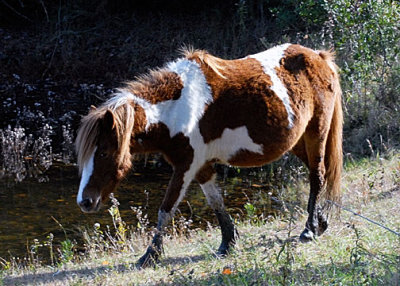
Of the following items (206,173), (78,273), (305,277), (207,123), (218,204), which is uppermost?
(207,123)

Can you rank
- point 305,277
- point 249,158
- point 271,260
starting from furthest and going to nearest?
point 249,158
point 271,260
point 305,277

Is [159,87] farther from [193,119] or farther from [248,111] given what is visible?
[248,111]

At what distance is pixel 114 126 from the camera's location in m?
4.86

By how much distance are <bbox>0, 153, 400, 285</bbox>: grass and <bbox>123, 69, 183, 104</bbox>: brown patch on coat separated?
128 cm

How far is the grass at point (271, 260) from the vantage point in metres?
3.91

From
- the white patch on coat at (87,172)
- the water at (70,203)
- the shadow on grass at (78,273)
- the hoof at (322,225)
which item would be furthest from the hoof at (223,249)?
the water at (70,203)

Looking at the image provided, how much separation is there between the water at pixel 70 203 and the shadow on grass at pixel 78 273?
1898 millimetres

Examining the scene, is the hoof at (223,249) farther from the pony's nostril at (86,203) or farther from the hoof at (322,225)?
the pony's nostril at (86,203)

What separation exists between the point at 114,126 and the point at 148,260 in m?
1.14

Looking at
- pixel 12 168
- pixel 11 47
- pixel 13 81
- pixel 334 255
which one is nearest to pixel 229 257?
pixel 334 255

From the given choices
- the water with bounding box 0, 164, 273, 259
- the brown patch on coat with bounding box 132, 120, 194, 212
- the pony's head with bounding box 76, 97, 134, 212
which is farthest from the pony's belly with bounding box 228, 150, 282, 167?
the water with bounding box 0, 164, 273, 259

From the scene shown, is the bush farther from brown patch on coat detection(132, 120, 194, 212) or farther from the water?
brown patch on coat detection(132, 120, 194, 212)

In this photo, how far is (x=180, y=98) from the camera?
5.14 meters

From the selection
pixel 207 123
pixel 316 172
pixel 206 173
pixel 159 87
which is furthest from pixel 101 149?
pixel 316 172
